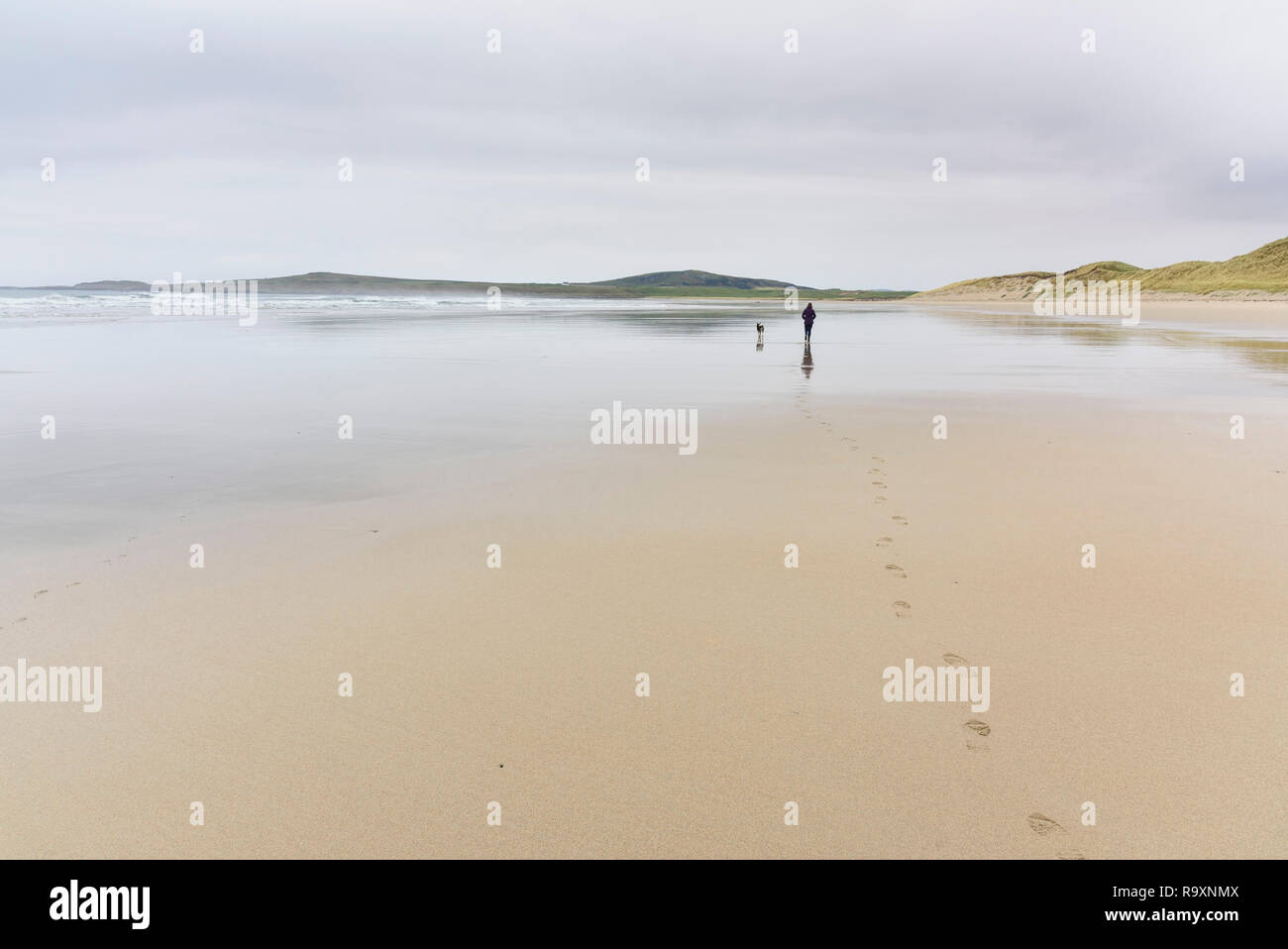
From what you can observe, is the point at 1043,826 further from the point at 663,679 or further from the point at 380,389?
the point at 380,389

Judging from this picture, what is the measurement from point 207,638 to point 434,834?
2571mm

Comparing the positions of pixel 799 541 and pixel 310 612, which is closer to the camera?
pixel 310 612

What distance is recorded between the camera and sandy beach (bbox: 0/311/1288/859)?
3.55 meters

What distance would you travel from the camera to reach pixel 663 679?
4812mm

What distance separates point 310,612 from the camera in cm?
570

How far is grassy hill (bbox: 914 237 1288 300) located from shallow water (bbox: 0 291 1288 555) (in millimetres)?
91486

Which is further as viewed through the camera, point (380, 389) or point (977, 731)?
point (380, 389)

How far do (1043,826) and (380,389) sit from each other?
53.5ft

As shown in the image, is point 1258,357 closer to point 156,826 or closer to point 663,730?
point 663,730

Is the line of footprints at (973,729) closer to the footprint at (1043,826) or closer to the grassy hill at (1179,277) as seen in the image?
the footprint at (1043,826)

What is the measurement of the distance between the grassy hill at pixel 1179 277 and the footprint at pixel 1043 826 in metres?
114


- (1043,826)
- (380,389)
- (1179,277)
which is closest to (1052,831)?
(1043,826)

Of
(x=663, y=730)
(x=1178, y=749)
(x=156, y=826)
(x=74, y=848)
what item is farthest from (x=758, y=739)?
(x=74, y=848)
